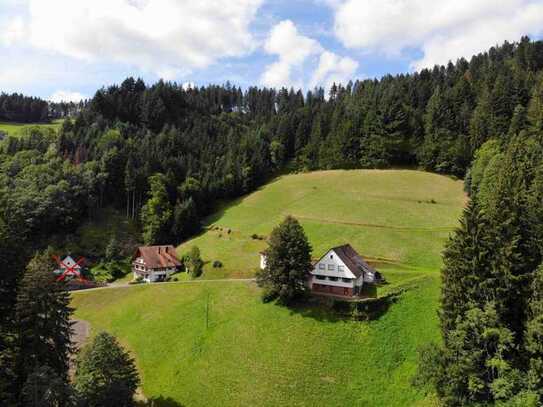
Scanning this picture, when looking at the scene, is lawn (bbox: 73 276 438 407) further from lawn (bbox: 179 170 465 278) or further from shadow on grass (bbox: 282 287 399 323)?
lawn (bbox: 179 170 465 278)

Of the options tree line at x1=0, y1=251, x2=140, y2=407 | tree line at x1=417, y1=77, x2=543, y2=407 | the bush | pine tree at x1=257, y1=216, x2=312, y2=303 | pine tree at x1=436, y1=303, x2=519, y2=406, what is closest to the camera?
tree line at x1=0, y1=251, x2=140, y2=407

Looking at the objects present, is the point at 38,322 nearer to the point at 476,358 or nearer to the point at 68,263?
the point at 476,358

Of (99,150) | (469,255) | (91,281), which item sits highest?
(99,150)

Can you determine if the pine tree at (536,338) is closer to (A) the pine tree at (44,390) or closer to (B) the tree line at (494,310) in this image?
(B) the tree line at (494,310)

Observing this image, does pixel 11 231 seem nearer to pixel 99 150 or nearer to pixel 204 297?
pixel 204 297

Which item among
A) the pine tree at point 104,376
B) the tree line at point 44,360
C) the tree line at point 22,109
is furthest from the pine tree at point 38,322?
the tree line at point 22,109

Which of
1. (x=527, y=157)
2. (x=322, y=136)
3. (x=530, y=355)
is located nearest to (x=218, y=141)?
(x=322, y=136)

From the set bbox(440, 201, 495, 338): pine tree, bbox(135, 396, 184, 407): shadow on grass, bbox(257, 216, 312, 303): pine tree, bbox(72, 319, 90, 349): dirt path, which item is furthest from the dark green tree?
bbox(440, 201, 495, 338): pine tree
